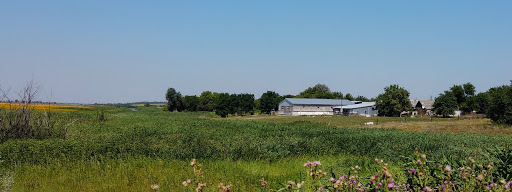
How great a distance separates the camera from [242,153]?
16.6 metres

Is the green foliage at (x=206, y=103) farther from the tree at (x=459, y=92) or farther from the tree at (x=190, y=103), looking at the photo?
the tree at (x=459, y=92)

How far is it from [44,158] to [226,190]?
12.5 m

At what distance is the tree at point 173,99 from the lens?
404 feet

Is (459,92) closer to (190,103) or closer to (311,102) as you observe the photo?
(311,102)

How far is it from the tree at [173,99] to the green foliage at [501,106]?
302 feet

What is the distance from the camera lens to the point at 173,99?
406 feet

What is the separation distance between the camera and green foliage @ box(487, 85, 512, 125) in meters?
45.9

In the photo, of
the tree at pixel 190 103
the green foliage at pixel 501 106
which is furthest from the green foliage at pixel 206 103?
the green foliage at pixel 501 106

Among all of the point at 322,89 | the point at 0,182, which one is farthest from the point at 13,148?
the point at 322,89

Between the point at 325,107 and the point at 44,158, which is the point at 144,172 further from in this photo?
the point at 325,107

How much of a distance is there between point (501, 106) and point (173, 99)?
94.1 metres

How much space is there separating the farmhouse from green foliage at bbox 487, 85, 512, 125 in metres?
43.7

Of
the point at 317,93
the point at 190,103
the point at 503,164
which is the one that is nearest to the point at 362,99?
the point at 317,93

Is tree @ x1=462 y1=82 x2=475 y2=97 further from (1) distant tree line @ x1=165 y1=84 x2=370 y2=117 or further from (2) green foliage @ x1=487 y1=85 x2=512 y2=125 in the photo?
(2) green foliage @ x1=487 y1=85 x2=512 y2=125
